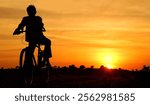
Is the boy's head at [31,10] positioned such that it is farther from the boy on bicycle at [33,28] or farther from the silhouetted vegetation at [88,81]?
the silhouetted vegetation at [88,81]

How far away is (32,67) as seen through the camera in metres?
22.0

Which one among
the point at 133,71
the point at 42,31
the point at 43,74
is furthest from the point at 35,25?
the point at 133,71

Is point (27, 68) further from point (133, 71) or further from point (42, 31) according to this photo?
→ point (133, 71)

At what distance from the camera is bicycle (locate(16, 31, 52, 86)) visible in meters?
22.0

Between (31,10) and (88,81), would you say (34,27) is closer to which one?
(31,10)

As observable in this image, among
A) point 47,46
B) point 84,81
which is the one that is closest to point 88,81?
point 84,81

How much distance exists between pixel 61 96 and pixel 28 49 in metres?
2.83

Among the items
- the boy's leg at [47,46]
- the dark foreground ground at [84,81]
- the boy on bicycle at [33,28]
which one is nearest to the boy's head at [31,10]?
the boy on bicycle at [33,28]

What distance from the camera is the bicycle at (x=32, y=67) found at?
21953 mm

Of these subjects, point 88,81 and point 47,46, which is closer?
point 47,46

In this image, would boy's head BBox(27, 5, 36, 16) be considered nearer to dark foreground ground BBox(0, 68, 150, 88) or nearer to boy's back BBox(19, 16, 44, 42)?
boy's back BBox(19, 16, 44, 42)

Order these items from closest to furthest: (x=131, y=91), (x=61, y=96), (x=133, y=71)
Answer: (x=61, y=96) → (x=131, y=91) → (x=133, y=71)

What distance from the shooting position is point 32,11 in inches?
849

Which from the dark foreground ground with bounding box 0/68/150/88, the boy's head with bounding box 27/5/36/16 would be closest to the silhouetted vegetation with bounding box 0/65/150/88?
the dark foreground ground with bounding box 0/68/150/88
